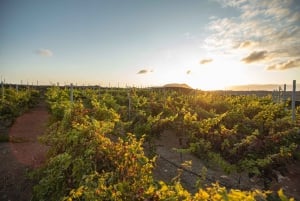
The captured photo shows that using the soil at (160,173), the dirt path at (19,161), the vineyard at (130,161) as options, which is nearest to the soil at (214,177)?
the soil at (160,173)

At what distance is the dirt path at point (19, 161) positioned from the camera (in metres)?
6.24

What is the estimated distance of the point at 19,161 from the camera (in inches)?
307

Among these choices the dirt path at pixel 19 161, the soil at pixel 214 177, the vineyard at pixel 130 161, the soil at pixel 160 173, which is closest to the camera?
the vineyard at pixel 130 161

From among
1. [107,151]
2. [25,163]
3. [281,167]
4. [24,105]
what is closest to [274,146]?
[281,167]

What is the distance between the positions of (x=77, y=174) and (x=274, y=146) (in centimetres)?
470

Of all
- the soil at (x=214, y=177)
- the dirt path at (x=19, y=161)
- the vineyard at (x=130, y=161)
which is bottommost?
the soil at (x=214, y=177)

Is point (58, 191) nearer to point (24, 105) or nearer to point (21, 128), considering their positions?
point (21, 128)

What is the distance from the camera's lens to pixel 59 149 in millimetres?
5395

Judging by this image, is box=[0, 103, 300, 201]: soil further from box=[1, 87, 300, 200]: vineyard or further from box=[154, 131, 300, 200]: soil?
box=[1, 87, 300, 200]: vineyard

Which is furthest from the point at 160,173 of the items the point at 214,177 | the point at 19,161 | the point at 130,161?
the point at 130,161

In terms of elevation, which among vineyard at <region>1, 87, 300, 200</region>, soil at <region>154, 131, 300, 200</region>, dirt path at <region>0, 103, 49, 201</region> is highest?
vineyard at <region>1, 87, 300, 200</region>

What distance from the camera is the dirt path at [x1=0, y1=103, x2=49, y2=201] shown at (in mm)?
6242

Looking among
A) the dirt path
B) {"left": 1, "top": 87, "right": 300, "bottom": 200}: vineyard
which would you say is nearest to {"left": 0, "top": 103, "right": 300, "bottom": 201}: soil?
the dirt path

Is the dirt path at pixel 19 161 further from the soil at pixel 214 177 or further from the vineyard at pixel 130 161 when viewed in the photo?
the soil at pixel 214 177
